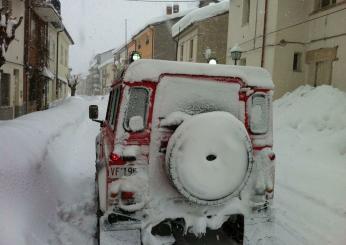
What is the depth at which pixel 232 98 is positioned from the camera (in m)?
3.89

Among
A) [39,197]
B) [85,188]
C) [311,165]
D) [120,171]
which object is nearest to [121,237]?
[120,171]

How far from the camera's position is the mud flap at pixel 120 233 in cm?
362

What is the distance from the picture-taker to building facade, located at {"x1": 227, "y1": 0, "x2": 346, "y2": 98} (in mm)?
A: 13086

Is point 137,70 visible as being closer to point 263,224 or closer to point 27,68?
point 263,224

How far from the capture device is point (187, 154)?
3.46 m

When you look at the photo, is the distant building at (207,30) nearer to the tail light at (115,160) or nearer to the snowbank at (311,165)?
the snowbank at (311,165)

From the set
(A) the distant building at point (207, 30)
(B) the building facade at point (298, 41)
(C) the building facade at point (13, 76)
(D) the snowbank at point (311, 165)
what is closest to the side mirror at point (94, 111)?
(D) the snowbank at point (311, 165)

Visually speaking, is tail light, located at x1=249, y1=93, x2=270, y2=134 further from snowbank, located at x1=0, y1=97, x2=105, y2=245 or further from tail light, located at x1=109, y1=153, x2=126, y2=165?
snowbank, located at x1=0, y1=97, x2=105, y2=245

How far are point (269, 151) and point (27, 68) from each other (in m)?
18.3

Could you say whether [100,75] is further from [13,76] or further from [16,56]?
[13,76]

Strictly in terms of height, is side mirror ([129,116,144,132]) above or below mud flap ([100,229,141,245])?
above

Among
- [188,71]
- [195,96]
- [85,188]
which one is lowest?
[85,188]

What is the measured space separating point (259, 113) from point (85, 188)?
3.86 m

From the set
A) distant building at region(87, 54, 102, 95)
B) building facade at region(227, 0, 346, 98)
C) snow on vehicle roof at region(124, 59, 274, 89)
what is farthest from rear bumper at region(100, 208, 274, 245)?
distant building at region(87, 54, 102, 95)
